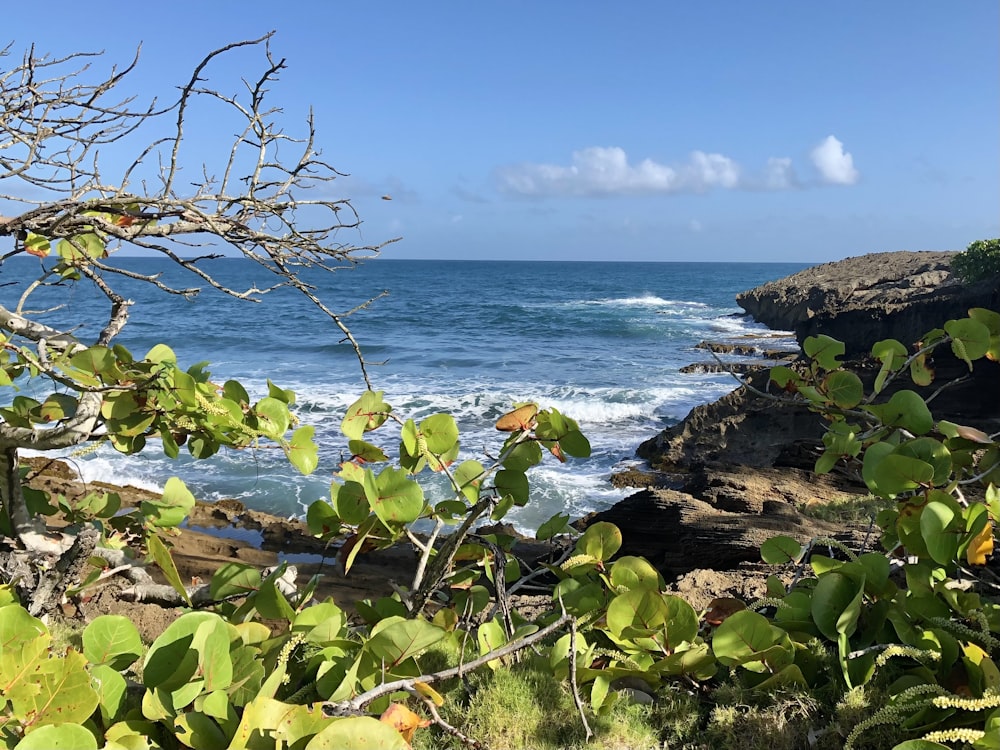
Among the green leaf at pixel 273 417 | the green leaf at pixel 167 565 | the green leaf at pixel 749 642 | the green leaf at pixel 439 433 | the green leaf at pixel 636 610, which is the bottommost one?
the green leaf at pixel 749 642

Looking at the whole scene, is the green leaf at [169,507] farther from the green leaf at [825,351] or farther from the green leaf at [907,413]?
the green leaf at [907,413]

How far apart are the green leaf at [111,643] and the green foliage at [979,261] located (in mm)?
25359

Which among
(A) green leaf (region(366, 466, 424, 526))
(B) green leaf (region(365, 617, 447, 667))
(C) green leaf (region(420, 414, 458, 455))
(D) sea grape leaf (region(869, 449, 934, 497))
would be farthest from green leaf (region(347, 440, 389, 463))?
(D) sea grape leaf (region(869, 449, 934, 497))

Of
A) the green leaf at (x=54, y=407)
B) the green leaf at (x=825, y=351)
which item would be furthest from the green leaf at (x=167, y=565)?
the green leaf at (x=825, y=351)

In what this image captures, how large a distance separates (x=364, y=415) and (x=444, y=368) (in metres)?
23.2

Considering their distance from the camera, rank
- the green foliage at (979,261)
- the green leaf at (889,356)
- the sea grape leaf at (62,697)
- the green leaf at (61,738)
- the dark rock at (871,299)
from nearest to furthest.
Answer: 1. the green leaf at (61,738)
2. the sea grape leaf at (62,697)
3. the green leaf at (889,356)
4. the dark rock at (871,299)
5. the green foliage at (979,261)

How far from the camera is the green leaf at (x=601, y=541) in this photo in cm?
219

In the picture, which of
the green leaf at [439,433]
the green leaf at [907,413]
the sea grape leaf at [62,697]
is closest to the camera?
the sea grape leaf at [62,697]

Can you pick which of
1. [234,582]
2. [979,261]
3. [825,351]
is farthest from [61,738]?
[979,261]

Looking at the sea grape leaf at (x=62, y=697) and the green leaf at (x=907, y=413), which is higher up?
the green leaf at (x=907, y=413)

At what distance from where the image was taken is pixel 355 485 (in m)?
1.83

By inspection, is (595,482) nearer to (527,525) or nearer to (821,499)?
(527,525)

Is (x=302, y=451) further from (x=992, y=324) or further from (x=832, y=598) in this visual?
(x=992, y=324)

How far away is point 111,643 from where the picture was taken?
1580mm
